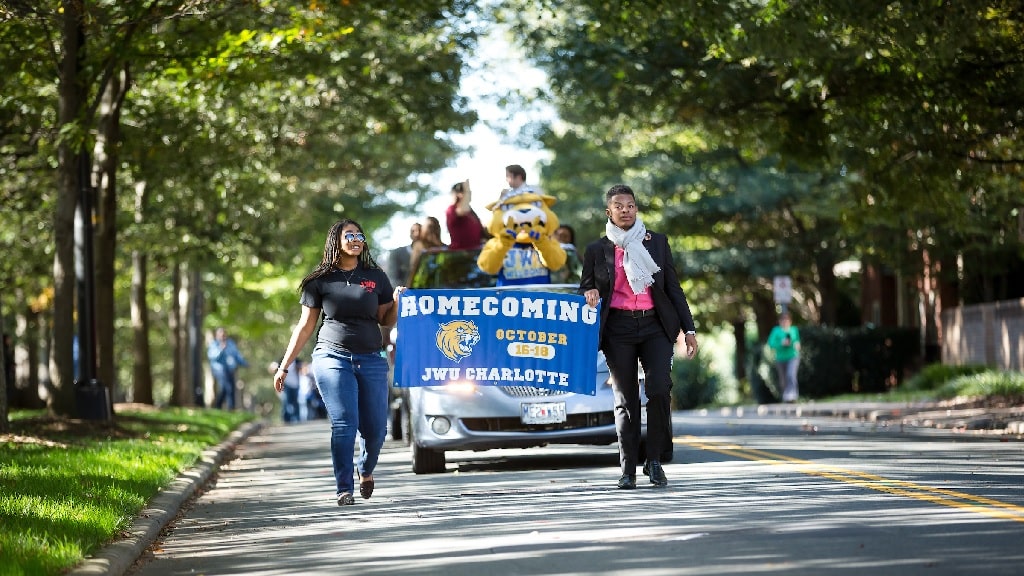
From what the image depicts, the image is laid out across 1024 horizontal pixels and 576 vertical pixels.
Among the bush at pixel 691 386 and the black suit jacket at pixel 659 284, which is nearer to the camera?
the black suit jacket at pixel 659 284

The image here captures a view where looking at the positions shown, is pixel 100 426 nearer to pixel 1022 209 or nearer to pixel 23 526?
pixel 23 526

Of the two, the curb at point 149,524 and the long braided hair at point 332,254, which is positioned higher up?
the long braided hair at point 332,254

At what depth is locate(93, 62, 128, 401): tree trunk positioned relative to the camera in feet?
73.4

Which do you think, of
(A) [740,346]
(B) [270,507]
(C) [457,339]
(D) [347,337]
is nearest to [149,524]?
(B) [270,507]

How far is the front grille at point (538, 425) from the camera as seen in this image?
13.5 m

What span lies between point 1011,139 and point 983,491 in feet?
41.6

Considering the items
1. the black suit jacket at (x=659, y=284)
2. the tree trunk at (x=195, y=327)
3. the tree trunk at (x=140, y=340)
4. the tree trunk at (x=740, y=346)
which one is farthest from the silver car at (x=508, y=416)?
the tree trunk at (x=740, y=346)

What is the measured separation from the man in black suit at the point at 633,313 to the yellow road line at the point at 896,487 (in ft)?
4.96

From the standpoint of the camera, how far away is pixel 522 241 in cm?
1510

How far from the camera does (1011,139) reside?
880 inches

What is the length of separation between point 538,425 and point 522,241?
2.24 meters

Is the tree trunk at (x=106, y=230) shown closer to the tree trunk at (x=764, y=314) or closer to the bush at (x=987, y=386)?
the bush at (x=987, y=386)

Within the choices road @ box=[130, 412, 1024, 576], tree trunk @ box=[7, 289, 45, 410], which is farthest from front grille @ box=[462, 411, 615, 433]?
tree trunk @ box=[7, 289, 45, 410]

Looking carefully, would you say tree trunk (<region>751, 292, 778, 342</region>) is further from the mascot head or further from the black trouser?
the black trouser
